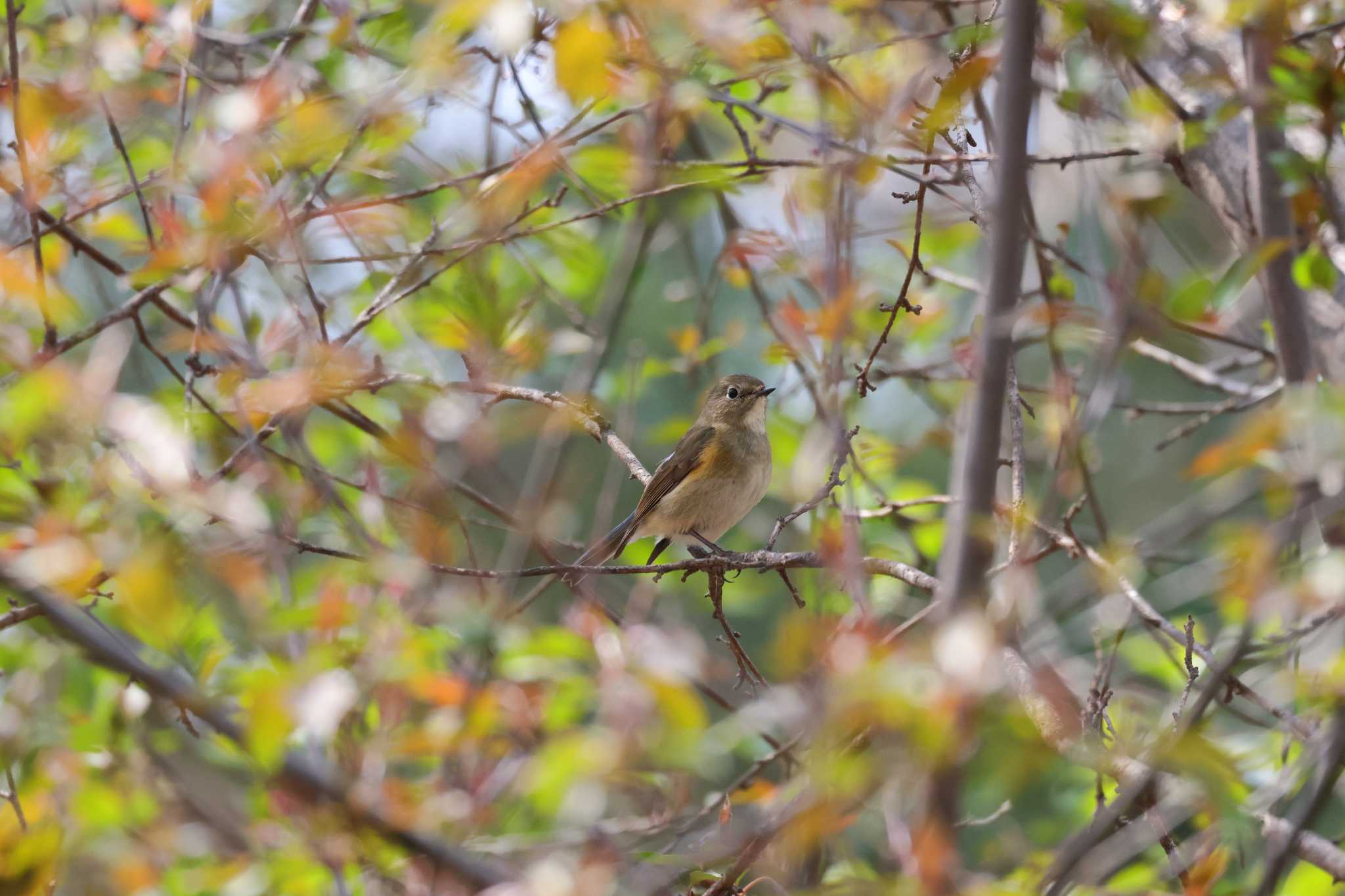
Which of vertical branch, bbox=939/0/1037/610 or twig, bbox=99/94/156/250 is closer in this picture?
vertical branch, bbox=939/0/1037/610

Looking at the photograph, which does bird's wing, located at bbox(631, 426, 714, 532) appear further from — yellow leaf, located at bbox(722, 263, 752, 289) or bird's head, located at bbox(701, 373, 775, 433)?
yellow leaf, located at bbox(722, 263, 752, 289)

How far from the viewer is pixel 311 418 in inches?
237

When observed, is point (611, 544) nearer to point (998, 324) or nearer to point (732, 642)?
point (732, 642)

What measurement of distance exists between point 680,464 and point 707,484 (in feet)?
0.68

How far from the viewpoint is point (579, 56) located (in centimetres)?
256

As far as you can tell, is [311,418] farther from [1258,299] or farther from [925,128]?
[1258,299]

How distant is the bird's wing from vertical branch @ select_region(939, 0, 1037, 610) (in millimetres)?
3601

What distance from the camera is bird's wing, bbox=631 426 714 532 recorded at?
5.57m

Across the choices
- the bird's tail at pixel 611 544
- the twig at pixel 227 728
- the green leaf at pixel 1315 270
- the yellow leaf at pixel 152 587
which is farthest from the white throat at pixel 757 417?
the twig at pixel 227 728

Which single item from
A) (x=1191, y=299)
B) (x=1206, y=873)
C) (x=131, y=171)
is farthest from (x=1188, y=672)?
(x=131, y=171)

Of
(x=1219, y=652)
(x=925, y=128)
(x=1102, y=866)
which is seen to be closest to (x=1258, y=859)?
(x=1219, y=652)

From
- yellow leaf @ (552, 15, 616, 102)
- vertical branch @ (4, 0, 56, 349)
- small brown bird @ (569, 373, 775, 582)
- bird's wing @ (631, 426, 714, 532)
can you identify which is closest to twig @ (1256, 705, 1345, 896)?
yellow leaf @ (552, 15, 616, 102)

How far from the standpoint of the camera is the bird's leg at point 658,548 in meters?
5.30

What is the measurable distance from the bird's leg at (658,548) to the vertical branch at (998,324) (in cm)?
325
